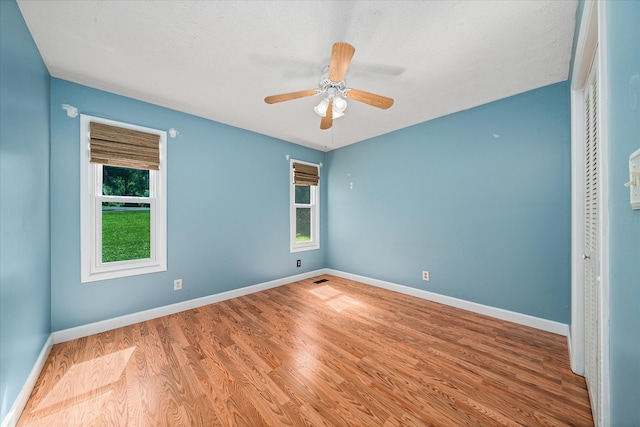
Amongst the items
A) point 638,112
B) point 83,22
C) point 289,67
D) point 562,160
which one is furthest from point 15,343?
point 562,160

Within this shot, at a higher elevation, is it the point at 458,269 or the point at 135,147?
the point at 135,147

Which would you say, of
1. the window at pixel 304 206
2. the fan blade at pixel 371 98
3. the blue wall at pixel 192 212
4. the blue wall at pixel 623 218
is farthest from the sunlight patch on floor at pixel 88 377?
the fan blade at pixel 371 98

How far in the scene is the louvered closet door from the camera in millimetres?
1330

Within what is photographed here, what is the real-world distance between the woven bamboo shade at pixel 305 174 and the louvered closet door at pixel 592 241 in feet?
10.9

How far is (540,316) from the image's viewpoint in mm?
2402

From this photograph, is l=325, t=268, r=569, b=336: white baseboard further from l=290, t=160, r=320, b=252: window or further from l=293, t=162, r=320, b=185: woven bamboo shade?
l=293, t=162, r=320, b=185: woven bamboo shade

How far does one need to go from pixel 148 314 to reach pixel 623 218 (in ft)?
11.7

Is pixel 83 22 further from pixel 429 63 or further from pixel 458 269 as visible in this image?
pixel 458 269

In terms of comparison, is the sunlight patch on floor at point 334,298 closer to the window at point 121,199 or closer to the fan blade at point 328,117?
the window at point 121,199

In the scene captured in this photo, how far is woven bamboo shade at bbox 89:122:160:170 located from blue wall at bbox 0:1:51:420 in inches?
14.5

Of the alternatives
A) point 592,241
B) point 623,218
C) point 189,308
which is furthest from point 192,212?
point 592,241

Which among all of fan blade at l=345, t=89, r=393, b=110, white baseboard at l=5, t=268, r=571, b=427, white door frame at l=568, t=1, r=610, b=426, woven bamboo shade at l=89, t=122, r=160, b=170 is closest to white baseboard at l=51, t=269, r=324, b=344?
white baseboard at l=5, t=268, r=571, b=427

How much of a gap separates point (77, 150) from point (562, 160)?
4.61 metres

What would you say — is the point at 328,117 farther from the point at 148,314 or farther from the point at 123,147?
the point at 148,314
